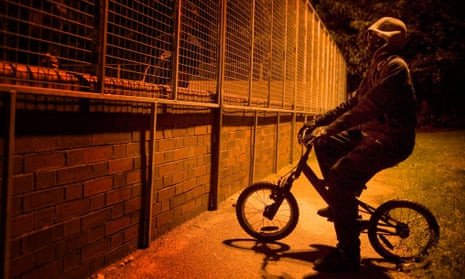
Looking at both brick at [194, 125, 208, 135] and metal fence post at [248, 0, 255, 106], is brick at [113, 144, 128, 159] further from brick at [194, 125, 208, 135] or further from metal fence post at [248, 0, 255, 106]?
metal fence post at [248, 0, 255, 106]

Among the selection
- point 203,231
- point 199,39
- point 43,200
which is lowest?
point 203,231

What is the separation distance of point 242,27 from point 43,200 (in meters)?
4.38

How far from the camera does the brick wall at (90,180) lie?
8.70 feet

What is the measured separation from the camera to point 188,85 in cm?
499

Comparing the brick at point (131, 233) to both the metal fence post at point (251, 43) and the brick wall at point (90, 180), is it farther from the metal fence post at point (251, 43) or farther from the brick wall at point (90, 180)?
the metal fence post at point (251, 43)

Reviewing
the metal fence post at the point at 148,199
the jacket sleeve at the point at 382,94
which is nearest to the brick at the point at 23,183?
the metal fence post at the point at 148,199

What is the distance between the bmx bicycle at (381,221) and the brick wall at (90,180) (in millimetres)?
919

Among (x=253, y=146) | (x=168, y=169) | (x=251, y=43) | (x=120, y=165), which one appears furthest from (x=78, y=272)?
(x=251, y=43)

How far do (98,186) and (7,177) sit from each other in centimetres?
92

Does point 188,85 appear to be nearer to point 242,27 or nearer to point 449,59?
point 242,27

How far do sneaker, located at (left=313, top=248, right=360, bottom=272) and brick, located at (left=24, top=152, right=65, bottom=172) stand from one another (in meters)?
2.34

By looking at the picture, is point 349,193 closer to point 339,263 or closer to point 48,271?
point 339,263

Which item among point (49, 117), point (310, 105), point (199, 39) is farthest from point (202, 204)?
point (310, 105)

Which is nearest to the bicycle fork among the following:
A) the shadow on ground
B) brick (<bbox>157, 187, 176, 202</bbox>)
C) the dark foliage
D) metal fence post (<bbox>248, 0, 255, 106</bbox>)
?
the shadow on ground
